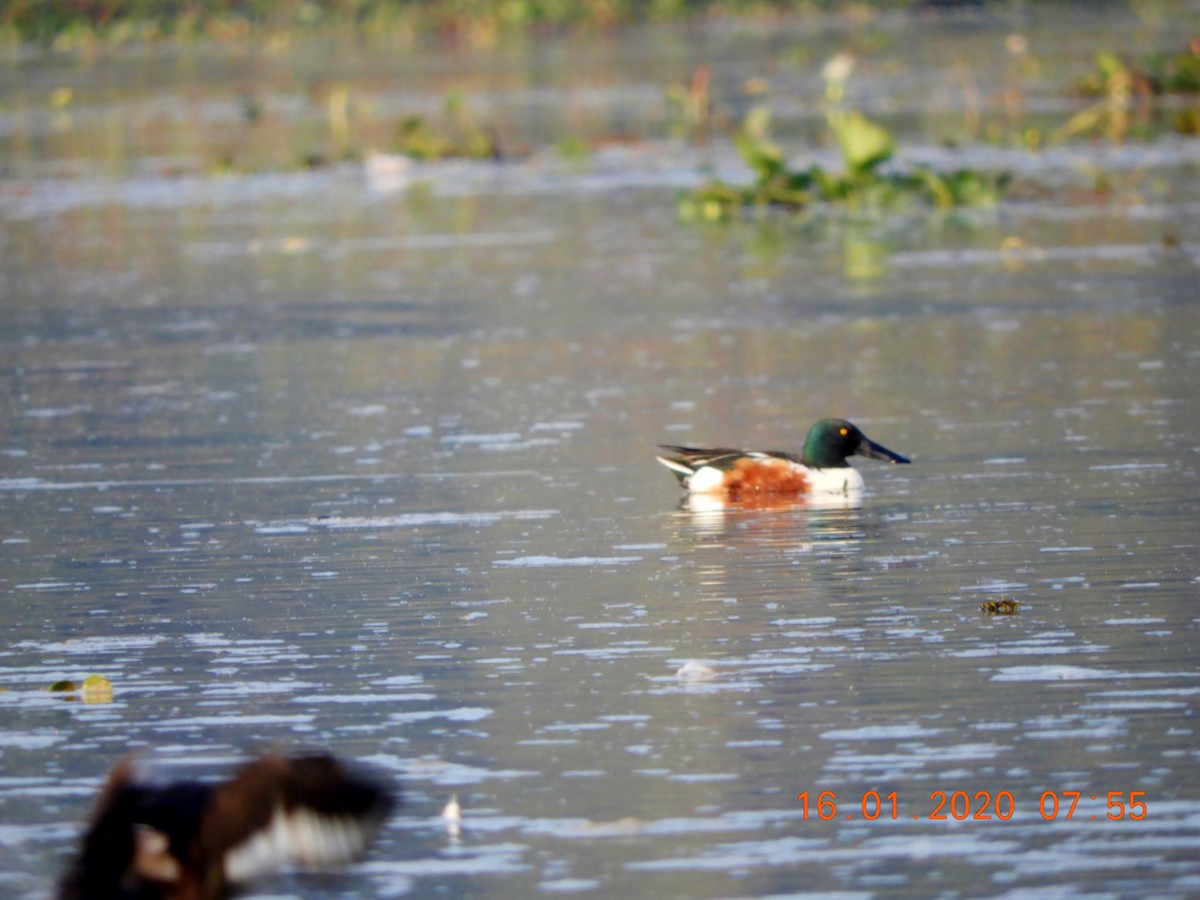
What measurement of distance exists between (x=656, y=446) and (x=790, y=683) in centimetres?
514

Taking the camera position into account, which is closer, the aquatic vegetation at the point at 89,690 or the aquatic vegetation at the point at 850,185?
the aquatic vegetation at the point at 89,690

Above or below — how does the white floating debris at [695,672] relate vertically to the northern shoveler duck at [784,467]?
below

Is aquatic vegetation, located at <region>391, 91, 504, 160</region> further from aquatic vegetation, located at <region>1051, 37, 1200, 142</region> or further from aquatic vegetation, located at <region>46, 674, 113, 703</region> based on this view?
aquatic vegetation, located at <region>46, 674, 113, 703</region>

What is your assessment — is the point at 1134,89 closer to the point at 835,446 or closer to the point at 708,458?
the point at 835,446

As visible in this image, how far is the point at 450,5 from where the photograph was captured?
85125 millimetres

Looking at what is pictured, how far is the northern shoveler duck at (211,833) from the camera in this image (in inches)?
220

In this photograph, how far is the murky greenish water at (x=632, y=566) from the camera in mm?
6891

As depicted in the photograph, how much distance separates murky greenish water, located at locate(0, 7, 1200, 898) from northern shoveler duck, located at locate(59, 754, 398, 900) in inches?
33.4

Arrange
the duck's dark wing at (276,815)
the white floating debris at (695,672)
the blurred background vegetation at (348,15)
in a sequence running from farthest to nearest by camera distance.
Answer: the blurred background vegetation at (348,15)
the white floating debris at (695,672)
the duck's dark wing at (276,815)

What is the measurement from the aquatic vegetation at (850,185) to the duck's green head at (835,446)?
13940mm

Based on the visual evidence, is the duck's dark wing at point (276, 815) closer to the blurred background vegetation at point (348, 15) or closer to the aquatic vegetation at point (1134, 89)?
the aquatic vegetation at point (1134, 89)


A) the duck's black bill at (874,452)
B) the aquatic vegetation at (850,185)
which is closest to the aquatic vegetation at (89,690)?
the duck's black bill at (874,452)

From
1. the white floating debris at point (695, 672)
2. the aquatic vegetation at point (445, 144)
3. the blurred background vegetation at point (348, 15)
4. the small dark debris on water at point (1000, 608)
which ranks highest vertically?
the blurred background vegetation at point (348, 15)
